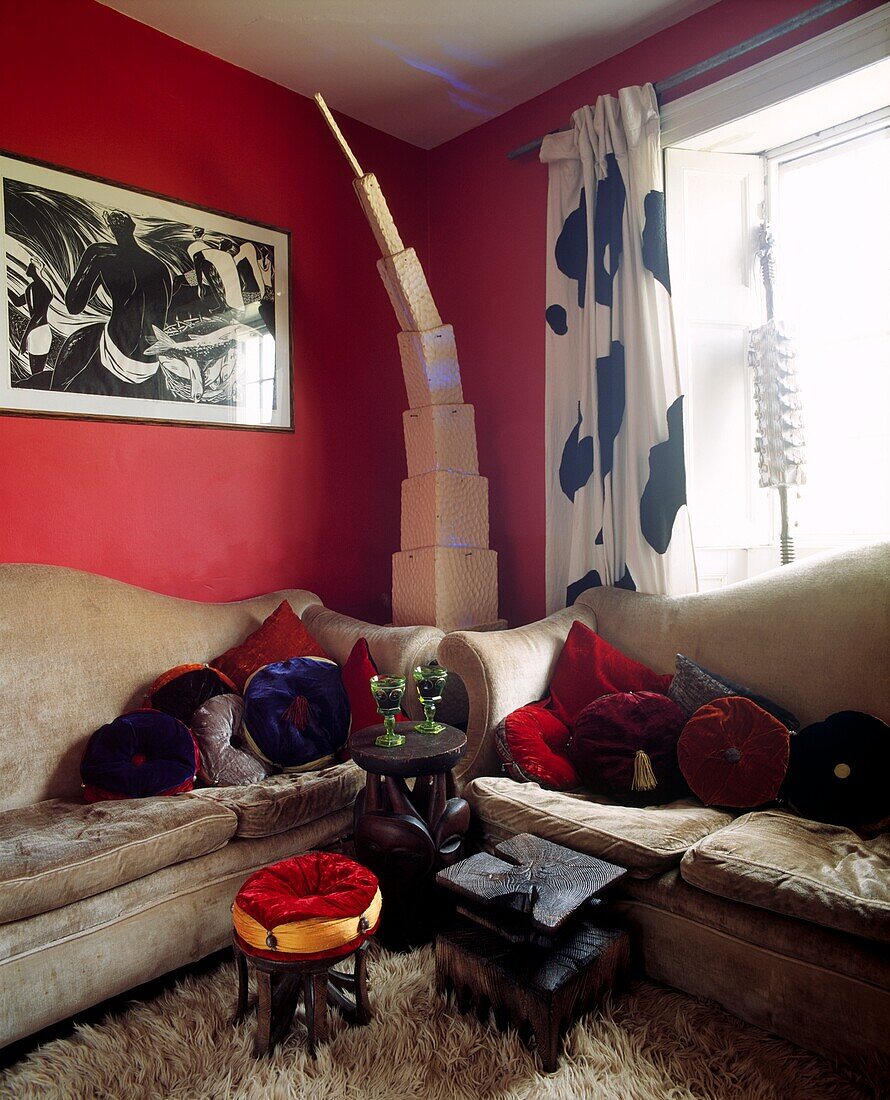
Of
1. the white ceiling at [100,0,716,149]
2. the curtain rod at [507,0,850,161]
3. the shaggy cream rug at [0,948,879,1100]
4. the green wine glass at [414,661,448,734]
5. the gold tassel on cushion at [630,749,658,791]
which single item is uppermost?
the white ceiling at [100,0,716,149]

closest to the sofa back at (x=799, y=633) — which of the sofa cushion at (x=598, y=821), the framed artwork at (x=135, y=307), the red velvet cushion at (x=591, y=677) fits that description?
the red velvet cushion at (x=591, y=677)

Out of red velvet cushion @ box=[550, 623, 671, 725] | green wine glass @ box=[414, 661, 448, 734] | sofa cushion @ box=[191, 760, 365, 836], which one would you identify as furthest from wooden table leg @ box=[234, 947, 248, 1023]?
red velvet cushion @ box=[550, 623, 671, 725]

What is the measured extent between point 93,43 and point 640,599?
259 centimetres

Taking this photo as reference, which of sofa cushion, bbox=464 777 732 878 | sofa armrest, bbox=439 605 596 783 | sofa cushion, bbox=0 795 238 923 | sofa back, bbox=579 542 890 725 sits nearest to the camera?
sofa cushion, bbox=0 795 238 923

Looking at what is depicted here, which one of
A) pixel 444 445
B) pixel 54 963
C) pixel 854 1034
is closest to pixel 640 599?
pixel 444 445

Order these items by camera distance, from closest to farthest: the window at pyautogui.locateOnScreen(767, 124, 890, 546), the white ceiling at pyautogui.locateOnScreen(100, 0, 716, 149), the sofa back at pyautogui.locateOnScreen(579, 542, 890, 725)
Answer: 1. the sofa back at pyautogui.locateOnScreen(579, 542, 890, 725)
2. the white ceiling at pyautogui.locateOnScreen(100, 0, 716, 149)
3. the window at pyautogui.locateOnScreen(767, 124, 890, 546)

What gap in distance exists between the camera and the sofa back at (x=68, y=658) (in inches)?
85.6

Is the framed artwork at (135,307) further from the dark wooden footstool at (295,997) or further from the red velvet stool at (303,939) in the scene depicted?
the dark wooden footstool at (295,997)

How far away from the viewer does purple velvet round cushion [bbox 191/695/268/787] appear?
225 centimetres

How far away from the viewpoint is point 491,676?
7.61ft

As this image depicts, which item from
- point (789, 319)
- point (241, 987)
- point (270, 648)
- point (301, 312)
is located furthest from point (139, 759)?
point (789, 319)

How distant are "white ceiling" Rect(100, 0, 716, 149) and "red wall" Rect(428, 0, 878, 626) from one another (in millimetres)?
129

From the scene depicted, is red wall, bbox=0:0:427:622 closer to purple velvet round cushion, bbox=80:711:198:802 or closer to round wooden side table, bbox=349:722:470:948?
purple velvet round cushion, bbox=80:711:198:802

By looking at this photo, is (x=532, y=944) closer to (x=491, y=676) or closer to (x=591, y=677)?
(x=491, y=676)
